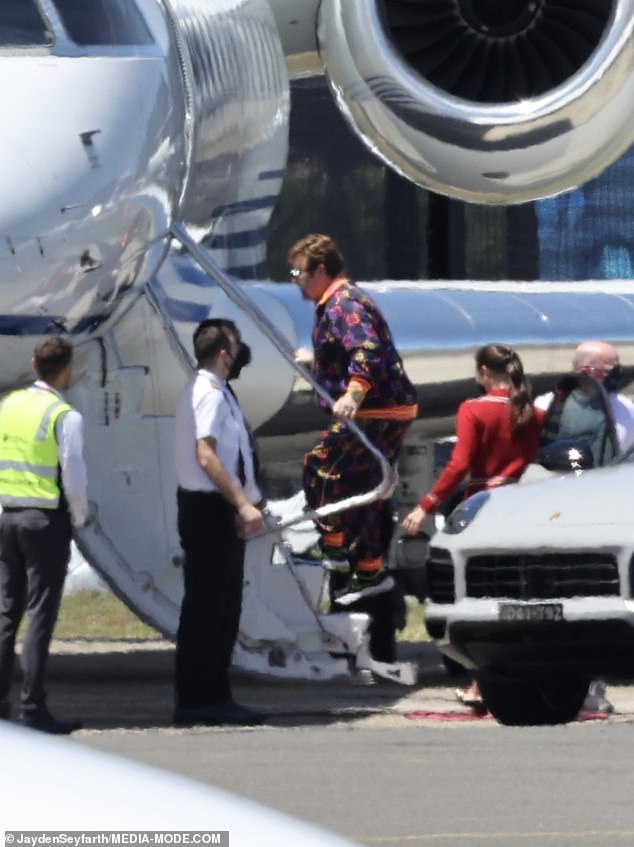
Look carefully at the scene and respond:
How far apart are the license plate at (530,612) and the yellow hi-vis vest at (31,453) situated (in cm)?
160

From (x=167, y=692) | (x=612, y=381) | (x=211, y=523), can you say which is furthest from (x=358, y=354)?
(x=167, y=692)

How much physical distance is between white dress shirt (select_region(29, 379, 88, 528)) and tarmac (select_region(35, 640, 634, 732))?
76cm

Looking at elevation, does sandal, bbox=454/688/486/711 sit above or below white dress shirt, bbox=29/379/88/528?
below

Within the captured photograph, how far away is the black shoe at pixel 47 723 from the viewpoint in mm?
8203

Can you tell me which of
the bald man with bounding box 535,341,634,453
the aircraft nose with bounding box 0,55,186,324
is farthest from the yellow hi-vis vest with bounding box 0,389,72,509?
the bald man with bounding box 535,341,634,453

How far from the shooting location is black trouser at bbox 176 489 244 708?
28.3ft

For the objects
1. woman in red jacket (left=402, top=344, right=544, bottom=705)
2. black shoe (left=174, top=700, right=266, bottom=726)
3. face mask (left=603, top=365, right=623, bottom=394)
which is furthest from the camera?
face mask (left=603, top=365, right=623, bottom=394)

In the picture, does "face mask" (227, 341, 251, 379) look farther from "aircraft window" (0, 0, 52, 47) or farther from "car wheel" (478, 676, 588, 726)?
"car wheel" (478, 676, 588, 726)

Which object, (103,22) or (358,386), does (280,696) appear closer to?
(358,386)

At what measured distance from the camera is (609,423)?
9.44m

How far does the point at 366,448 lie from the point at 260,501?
0.80m

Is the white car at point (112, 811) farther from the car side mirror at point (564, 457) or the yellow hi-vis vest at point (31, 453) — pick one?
the yellow hi-vis vest at point (31, 453)

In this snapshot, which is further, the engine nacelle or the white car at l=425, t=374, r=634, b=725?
the engine nacelle

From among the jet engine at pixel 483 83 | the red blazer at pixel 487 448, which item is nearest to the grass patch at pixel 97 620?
the jet engine at pixel 483 83
